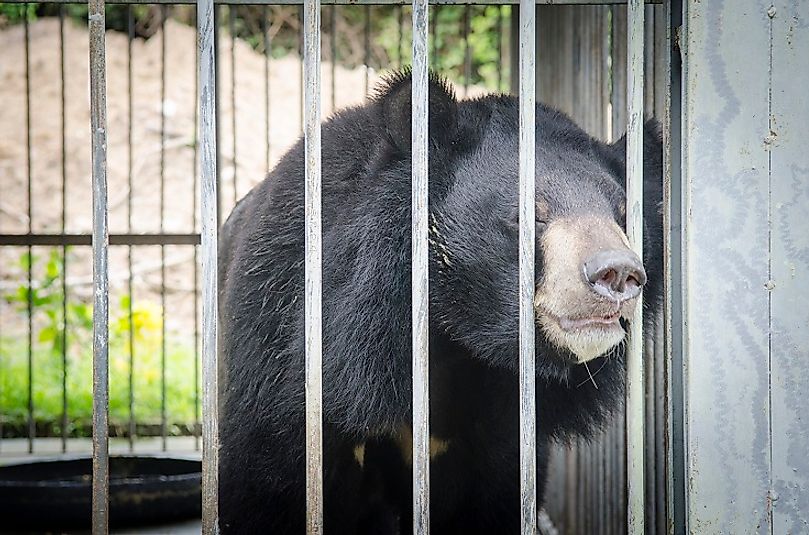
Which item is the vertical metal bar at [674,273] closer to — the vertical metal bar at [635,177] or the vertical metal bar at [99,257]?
the vertical metal bar at [635,177]

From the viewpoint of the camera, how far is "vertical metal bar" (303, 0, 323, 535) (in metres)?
1.86

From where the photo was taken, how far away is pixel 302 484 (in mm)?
2959

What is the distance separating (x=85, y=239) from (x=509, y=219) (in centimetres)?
361

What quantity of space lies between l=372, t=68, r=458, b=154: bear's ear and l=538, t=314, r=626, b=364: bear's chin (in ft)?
→ 2.06

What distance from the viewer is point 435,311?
8.89 feet

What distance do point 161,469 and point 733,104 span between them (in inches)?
154

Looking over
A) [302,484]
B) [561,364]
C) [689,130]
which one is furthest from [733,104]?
[302,484]

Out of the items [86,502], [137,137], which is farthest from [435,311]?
[137,137]

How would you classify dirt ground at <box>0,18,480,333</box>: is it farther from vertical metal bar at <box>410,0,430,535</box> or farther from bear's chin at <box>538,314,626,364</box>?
vertical metal bar at <box>410,0,430,535</box>

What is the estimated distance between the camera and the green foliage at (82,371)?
7168 mm

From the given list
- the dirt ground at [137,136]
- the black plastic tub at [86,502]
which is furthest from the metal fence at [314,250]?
the dirt ground at [137,136]

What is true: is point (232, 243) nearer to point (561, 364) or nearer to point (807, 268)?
point (561, 364)

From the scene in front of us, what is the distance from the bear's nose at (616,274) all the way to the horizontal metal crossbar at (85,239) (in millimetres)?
3516

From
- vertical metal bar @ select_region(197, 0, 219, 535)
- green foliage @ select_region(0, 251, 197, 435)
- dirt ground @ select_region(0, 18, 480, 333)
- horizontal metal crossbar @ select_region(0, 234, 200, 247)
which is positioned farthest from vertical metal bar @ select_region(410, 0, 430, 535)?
dirt ground @ select_region(0, 18, 480, 333)
